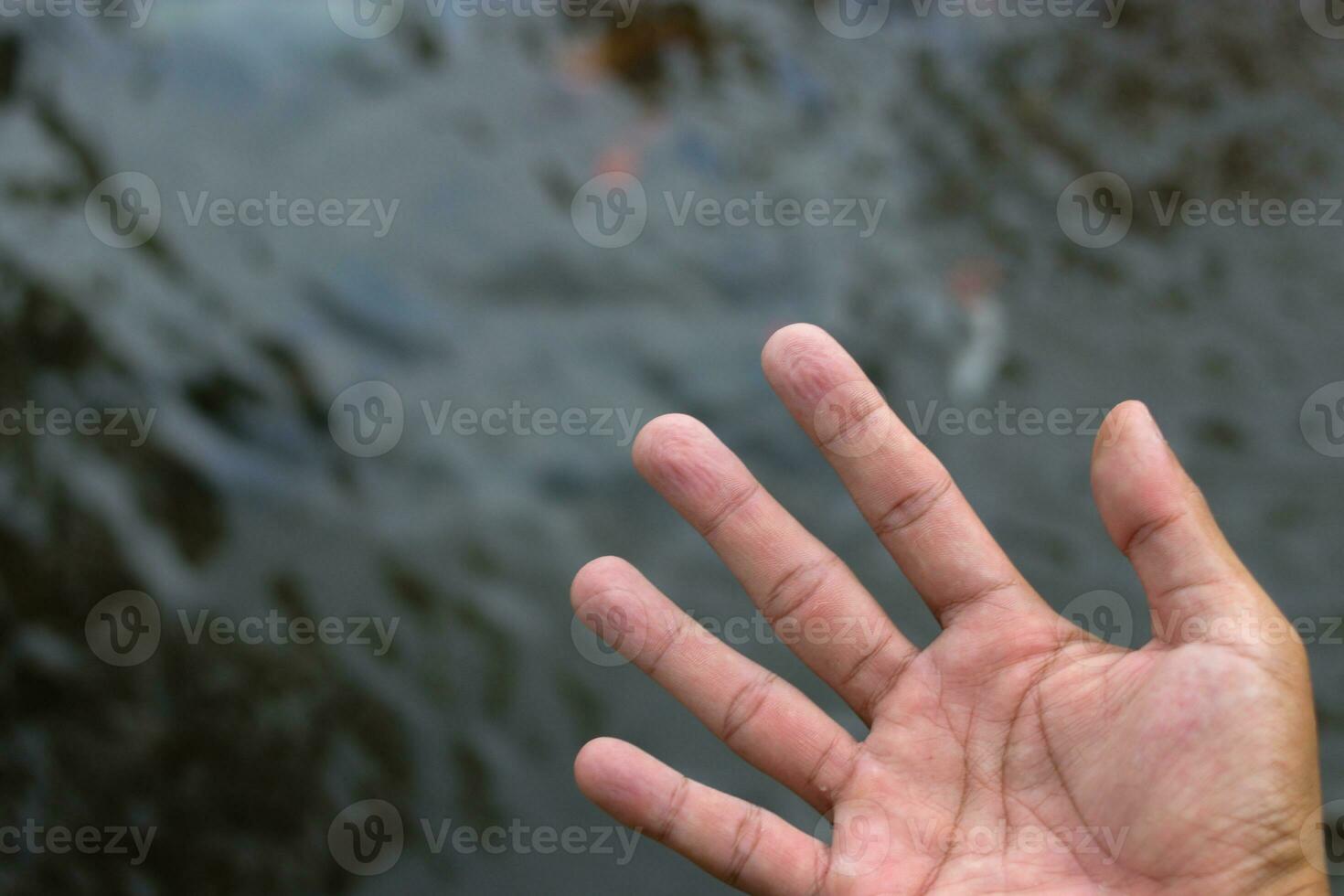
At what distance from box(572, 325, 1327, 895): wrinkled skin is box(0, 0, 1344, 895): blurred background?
106 centimetres

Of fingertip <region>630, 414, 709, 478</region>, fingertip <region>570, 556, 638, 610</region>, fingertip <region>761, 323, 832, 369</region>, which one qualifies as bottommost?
fingertip <region>570, 556, 638, 610</region>

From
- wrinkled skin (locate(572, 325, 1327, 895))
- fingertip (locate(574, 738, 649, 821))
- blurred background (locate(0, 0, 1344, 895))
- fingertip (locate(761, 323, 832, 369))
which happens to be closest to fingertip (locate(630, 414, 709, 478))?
wrinkled skin (locate(572, 325, 1327, 895))

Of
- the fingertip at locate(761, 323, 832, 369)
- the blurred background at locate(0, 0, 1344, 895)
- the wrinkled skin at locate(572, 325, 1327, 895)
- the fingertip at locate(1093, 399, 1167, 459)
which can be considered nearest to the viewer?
the wrinkled skin at locate(572, 325, 1327, 895)

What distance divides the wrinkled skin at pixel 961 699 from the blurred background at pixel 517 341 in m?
1.06

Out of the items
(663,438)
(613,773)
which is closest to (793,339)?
(663,438)

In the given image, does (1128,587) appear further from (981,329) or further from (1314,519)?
(981,329)

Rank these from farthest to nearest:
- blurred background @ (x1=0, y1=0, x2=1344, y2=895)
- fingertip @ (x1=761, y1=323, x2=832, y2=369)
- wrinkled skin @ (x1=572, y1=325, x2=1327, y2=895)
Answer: blurred background @ (x1=0, y1=0, x2=1344, y2=895)
fingertip @ (x1=761, y1=323, x2=832, y2=369)
wrinkled skin @ (x1=572, y1=325, x2=1327, y2=895)

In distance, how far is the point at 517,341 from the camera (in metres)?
4.17

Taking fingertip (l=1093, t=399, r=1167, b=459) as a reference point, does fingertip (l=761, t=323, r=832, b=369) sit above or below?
above

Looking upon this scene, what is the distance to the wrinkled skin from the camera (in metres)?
1.92

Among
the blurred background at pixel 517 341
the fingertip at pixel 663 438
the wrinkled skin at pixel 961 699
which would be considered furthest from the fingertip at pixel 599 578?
the blurred background at pixel 517 341

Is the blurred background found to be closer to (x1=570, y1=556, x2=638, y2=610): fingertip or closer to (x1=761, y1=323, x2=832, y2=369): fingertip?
(x1=570, y1=556, x2=638, y2=610): fingertip

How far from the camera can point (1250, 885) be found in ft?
6.19

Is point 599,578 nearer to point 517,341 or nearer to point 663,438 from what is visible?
point 663,438
